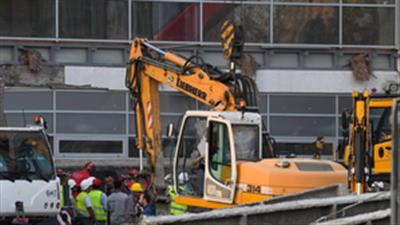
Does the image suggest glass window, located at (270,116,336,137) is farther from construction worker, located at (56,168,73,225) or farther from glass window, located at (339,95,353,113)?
construction worker, located at (56,168,73,225)

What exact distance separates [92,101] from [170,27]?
3058mm

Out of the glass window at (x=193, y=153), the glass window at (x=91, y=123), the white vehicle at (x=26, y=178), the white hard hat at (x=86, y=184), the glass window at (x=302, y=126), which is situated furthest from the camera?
the glass window at (x=302, y=126)

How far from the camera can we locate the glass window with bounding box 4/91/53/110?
26.9 metres

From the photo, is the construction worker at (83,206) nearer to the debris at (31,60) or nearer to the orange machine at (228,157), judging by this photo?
the orange machine at (228,157)

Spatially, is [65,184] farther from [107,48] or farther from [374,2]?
[374,2]

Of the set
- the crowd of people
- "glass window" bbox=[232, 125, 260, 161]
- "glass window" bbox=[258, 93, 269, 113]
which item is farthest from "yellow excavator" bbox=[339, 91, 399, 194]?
"glass window" bbox=[258, 93, 269, 113]

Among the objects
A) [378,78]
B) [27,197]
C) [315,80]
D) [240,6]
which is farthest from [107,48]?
[27,197]

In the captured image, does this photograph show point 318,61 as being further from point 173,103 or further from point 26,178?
point 26,178

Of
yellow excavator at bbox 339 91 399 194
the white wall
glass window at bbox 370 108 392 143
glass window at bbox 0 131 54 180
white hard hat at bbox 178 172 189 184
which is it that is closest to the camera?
white hard hat at bbox 178 172 189 184

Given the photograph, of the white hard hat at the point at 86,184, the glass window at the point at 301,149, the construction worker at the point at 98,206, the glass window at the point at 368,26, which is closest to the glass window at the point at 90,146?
the glass window at the point at 301,149

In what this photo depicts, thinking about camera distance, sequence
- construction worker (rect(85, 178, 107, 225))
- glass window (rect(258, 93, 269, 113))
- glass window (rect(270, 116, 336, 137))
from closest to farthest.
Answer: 1. construction worker (rect(85, 178, 107, 225))
2. glass window (rect(258, 93, 269, 113))
3. glass window (rect(270, 116, 336, 137))

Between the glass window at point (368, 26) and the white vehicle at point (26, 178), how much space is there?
1434 cm

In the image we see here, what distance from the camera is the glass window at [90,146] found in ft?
88.9

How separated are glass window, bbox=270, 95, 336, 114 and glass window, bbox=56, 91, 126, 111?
14.5 ft
